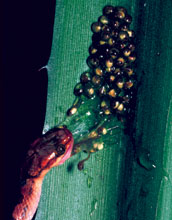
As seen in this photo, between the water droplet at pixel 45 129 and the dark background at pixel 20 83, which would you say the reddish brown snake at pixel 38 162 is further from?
the dark background at pixel 20 83

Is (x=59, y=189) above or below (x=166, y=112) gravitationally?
below

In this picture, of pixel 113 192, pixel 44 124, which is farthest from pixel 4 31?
pixel 113 192

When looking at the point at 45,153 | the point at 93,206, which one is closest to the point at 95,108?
the point at 45,153

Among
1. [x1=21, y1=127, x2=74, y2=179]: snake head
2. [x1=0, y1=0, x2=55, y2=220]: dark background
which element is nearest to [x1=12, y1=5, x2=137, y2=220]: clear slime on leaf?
[x1=21, y1=127, x2=74, y2=179]: snake head

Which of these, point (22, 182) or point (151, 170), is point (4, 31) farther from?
point (151, 170)

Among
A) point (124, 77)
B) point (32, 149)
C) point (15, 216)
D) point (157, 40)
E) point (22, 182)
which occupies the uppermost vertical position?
point (157, 40)

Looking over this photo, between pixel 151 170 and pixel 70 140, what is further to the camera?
pixel 151 170

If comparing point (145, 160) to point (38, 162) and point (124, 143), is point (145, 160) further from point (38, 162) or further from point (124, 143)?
point (38, 162)

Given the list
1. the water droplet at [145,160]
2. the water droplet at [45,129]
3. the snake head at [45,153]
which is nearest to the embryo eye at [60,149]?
the snake head at [45,153]
